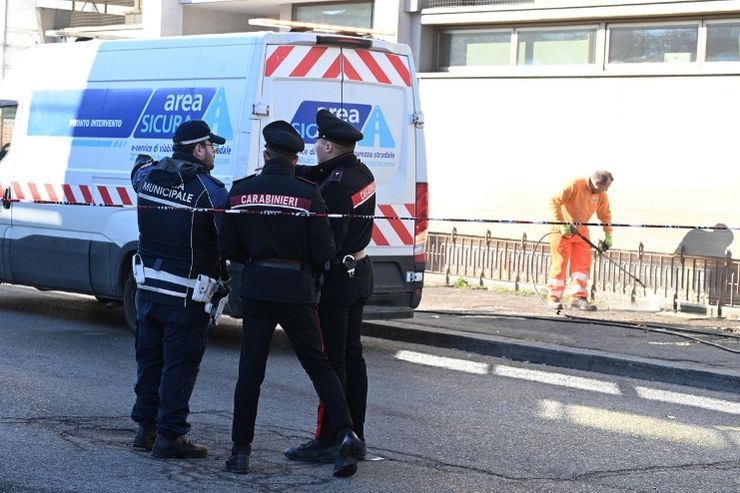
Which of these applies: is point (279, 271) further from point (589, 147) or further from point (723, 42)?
point (589, 147)

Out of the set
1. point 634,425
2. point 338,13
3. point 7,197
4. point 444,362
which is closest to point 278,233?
point 634,425

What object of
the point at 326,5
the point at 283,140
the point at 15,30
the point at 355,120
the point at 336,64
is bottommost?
the point at 283,140

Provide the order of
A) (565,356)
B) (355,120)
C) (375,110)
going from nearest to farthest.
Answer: (355,120) < (375,110) < (565,356)

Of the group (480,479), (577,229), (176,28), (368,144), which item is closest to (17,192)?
(368,144)

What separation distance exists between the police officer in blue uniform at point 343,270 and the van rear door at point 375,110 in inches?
138

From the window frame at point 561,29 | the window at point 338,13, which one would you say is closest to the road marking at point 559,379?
the window frame at point 561,29

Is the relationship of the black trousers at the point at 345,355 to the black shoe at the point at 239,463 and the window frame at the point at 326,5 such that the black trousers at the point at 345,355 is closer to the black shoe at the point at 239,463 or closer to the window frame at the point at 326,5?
the black shoe at the point at 239,463

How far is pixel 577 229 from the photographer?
1443 cm

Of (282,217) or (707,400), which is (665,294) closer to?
(707,400)

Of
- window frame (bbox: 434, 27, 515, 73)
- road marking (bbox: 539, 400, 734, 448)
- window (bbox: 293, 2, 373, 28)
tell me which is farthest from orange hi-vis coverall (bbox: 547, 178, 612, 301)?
window (bbox: 293, 2, 373, 28)

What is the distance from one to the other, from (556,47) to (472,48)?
154 cm

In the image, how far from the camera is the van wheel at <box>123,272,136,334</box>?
1127cm

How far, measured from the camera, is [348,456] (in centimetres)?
667

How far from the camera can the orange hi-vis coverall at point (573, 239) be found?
14.3 metres
